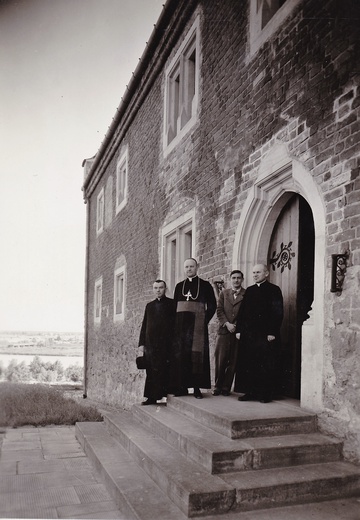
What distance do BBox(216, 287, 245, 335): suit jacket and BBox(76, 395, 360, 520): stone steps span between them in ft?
3.41

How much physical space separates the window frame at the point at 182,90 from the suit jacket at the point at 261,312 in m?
3.71

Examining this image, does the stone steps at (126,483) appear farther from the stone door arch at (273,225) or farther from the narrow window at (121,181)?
the narrow window at (121,181)

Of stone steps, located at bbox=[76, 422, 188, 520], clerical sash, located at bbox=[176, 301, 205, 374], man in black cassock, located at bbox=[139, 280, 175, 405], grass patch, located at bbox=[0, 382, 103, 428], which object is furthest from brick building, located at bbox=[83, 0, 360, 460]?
grass patch, located at bbox=[0, 382, 103, 428]

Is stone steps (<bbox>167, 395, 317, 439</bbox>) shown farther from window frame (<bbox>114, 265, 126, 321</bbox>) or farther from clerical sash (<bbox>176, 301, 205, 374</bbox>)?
window frame (<bbox>114, 265, 126, 321</bbox>)

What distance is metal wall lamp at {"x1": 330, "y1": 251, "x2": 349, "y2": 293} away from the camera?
4164mm

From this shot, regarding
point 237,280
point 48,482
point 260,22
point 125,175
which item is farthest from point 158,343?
point 125,175

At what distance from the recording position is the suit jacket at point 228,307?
5.73 metres

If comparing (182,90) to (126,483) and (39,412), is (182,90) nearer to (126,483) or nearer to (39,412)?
(39,412)

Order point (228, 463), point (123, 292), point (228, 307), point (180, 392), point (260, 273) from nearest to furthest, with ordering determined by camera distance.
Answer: point (228, 463)
point (260, 273)
point (180, 392)
point (228, 307)
point (123, 292)

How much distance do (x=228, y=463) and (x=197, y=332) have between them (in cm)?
216

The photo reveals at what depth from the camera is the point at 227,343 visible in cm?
579

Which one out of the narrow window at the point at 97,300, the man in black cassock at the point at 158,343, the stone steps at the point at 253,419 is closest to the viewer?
the stone steps at the point at 253,419

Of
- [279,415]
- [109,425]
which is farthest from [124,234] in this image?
[279,415]

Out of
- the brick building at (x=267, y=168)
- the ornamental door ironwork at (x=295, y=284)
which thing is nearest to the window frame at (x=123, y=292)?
the brick building at (x=267, y=168)
